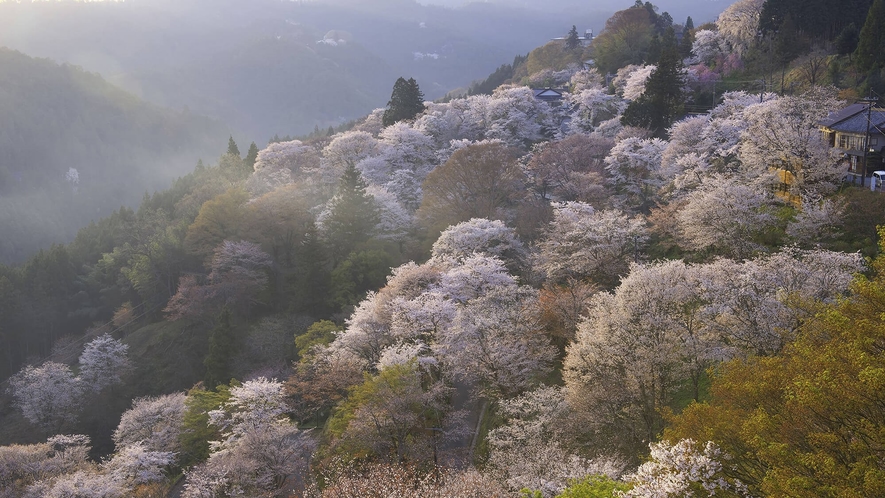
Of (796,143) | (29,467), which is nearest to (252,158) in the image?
(29,467)

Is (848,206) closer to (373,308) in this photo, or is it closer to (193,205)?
(373,308)

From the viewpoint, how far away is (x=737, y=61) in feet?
159

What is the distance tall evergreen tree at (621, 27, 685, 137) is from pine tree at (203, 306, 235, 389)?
33251 millimetres

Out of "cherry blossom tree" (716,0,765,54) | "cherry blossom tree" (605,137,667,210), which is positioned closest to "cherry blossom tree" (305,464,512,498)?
"cherry blossom tree" (605,137,667,210)

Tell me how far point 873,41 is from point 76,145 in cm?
14534

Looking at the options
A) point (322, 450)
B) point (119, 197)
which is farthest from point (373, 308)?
point (119, 197)

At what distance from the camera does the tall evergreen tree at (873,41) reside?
34.9 meters

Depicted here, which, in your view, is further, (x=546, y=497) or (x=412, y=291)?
(x=412, y=291)

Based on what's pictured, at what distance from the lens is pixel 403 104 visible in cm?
6028

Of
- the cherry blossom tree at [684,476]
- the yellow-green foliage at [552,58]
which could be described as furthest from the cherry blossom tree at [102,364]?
the yellow-green foliage at [552,58]

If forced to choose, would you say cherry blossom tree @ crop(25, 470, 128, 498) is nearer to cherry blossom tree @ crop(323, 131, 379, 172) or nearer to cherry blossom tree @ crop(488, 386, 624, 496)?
cherry blossom tree @ crop(488, 386, 624, 496)

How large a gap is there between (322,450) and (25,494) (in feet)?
44.3

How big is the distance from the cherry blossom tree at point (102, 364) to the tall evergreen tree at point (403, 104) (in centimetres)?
3267

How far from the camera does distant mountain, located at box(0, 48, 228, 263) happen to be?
11500 cm
